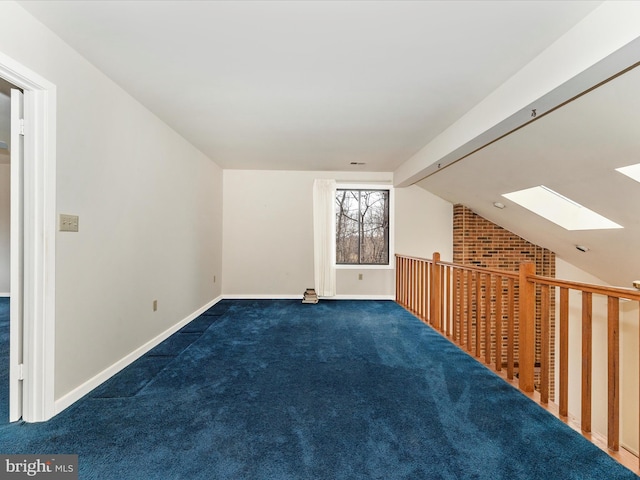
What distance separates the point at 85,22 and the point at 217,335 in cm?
293

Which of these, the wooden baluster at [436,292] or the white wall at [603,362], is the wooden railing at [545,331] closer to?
the wooden baluster at [436,292]

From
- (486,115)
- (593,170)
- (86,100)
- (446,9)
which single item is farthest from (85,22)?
(593,170)

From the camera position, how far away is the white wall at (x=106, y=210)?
1.98m

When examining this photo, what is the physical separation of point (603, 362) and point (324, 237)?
16.1ft

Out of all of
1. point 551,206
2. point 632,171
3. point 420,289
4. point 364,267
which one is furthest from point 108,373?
point 551,206

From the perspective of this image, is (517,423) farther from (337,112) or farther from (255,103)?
(255,103)

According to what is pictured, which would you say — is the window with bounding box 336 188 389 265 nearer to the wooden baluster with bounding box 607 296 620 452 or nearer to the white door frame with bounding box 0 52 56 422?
the wooden baluster with bounding box 607 296 620 452

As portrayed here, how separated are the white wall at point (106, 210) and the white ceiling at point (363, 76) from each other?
18 centimetres

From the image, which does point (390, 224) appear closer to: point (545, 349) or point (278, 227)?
point (278, 227)

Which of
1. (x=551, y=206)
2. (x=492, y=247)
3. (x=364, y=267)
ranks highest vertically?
(x=551, y=206)

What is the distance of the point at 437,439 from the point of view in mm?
1762

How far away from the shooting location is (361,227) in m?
5.68

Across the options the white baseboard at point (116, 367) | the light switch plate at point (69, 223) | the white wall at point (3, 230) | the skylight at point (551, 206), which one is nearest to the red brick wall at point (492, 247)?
the skylight at point (551, 206)

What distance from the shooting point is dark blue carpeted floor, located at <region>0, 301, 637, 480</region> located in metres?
1.55
